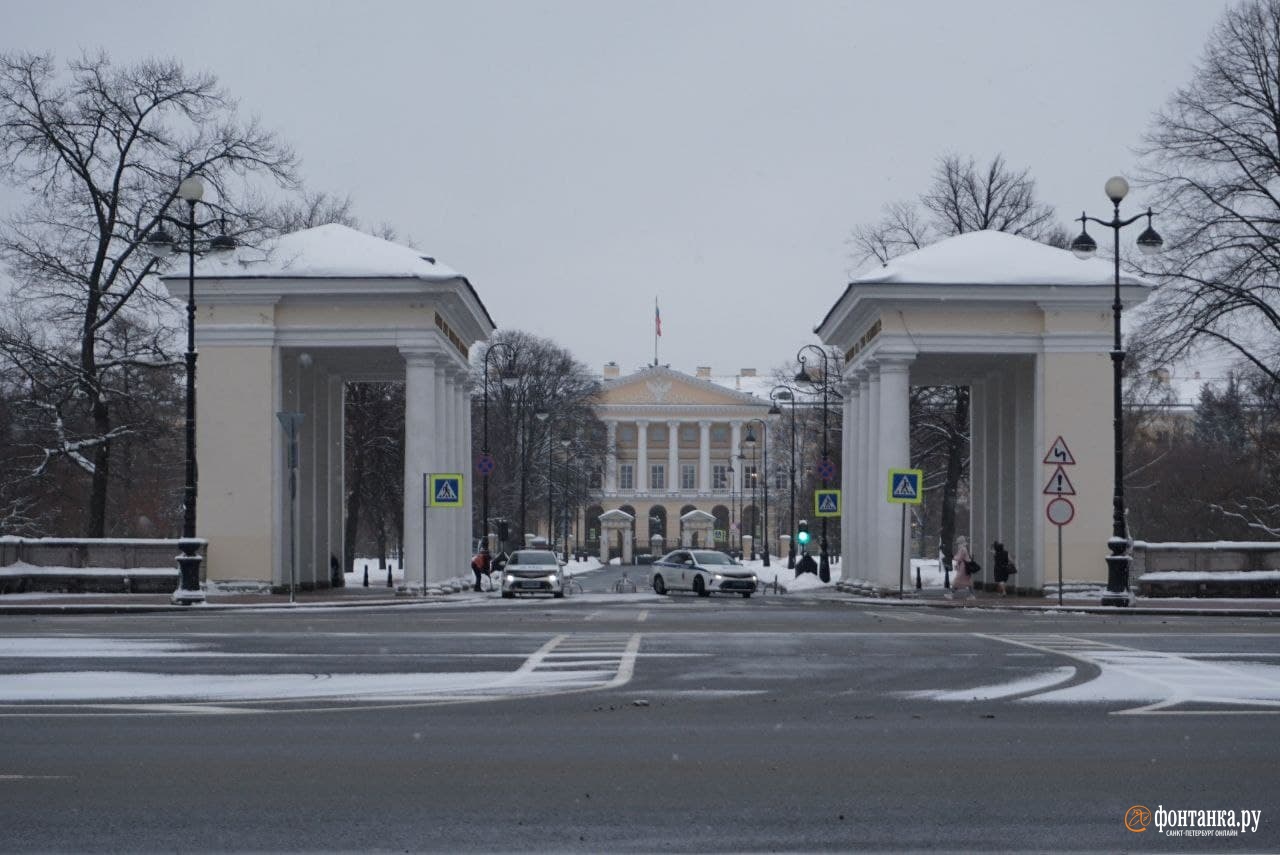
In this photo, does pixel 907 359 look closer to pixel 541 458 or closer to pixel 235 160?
pixel 235 160

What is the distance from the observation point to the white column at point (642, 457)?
15912 centimetres

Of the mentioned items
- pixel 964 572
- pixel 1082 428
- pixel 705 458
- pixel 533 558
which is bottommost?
pixel 964 572

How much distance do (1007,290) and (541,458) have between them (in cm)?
6071

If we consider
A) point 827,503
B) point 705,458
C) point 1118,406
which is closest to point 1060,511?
point 1118,406

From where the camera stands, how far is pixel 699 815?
331 inches

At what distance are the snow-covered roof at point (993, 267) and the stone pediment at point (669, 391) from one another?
11305 centimetres

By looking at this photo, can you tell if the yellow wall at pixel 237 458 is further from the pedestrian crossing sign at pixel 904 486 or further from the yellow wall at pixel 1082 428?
the yellow wall at pixel 1082 428

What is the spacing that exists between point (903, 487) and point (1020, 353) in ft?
19.7

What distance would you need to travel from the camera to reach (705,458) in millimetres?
159125

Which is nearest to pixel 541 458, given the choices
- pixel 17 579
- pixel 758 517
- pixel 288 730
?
pixel 758 517

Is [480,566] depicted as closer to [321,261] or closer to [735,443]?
[321,261]

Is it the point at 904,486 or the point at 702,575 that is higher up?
the point at 904,486

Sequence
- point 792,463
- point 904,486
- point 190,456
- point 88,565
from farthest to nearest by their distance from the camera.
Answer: point 792,463 → point 904,486 → point 88,565 → point 190,456

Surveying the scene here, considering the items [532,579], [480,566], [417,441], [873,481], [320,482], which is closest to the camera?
[532,579]
